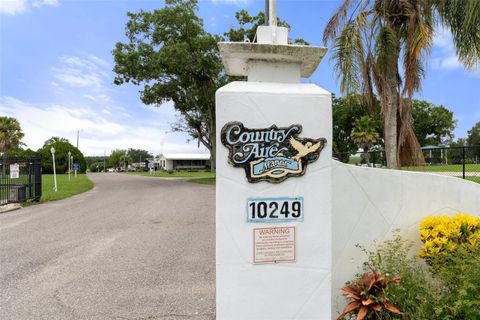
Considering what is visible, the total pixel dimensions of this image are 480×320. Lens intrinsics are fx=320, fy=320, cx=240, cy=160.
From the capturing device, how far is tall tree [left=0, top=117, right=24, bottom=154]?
43.9 meters

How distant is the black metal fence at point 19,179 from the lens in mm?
12938

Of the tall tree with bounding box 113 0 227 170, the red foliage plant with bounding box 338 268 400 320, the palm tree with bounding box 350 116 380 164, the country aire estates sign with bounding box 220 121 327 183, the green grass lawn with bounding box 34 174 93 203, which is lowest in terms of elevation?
the green grass lawn with bounding box 34 174 93 203

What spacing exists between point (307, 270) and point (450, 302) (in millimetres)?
1319

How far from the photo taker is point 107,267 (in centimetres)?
526

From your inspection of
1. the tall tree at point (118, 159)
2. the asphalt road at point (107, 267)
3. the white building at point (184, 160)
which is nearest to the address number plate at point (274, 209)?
the asphalt road at point (107, 267)

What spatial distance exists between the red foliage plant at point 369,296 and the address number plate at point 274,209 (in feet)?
2.95

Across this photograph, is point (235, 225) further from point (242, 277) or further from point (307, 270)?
point (307, 270)

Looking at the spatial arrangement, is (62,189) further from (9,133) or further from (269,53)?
(9,133)

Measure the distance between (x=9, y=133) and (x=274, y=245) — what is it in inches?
2090

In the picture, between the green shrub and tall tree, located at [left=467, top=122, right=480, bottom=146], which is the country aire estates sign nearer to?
the green shrub

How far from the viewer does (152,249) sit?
6.35m

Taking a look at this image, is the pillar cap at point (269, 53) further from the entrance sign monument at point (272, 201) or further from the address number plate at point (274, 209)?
the address number plate at point (274, 209)

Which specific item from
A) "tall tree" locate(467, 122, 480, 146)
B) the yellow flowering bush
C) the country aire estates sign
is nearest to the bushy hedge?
the yellow flowering bush

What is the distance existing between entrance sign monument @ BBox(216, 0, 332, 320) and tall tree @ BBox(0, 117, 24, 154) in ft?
170
